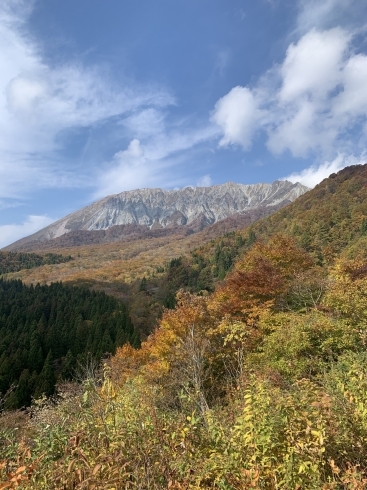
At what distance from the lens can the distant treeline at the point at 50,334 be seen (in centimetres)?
4091

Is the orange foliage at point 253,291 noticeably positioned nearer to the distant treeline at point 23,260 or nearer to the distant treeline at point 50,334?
the distant treeline at point 50,334

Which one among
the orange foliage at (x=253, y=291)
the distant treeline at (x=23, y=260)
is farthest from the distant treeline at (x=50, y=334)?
the distant treeline at (x=23, y=260)

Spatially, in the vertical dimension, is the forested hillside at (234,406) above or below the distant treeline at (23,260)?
below

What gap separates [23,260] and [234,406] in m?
175

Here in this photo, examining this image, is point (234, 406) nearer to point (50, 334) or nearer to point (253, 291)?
point (253, 291)

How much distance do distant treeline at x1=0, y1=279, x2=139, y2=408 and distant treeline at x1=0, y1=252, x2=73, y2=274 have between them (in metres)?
69.1

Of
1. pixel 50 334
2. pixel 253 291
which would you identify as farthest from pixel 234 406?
pixel 50 334

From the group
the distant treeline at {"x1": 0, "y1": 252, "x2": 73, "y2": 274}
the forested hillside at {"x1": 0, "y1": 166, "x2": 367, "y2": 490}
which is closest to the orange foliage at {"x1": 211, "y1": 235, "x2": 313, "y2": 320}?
the forested hillside at {"x1": 0, "y1": 166, "x2": 367, "y2": 490}

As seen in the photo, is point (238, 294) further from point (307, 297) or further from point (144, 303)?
point (144, 303)

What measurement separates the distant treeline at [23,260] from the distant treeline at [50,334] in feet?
227

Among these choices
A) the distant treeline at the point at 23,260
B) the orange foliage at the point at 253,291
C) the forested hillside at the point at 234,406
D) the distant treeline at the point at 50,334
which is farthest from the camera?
the distant treeline at the point at 23,260

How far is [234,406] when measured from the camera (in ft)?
22.9

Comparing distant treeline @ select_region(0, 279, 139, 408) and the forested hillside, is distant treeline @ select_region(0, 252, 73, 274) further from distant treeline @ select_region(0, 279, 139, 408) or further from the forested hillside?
the forested hillside

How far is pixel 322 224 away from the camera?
57.4 m
